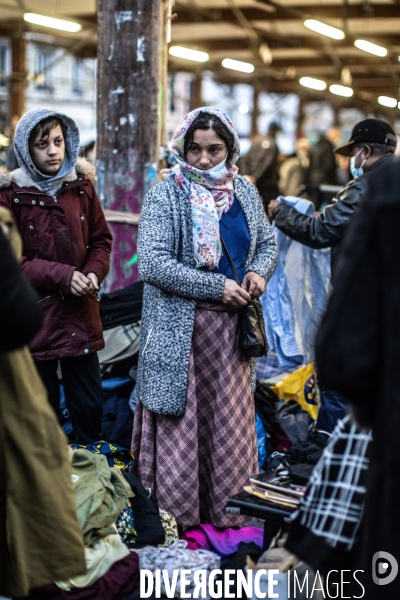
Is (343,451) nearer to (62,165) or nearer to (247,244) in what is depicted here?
(247,244)

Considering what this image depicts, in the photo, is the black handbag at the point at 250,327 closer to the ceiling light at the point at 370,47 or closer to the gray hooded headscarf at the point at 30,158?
the gray hooded headscarf at the point at 30,158

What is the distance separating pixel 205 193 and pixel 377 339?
2193 millimetres

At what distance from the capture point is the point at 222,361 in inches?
158

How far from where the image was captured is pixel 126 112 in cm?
573

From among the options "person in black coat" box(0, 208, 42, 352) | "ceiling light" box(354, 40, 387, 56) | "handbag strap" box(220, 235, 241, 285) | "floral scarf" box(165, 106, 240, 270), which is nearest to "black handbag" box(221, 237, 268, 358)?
"handbag strap" box(220, 235, 241, 285)

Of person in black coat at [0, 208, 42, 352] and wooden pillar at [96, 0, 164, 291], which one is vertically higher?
wooden pillar at [96, 0, 164, 291]

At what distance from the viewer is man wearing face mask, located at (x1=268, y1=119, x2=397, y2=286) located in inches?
198

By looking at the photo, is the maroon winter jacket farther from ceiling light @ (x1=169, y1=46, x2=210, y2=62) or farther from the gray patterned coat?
ceiling light @ (x1=169, y1=46, x2=210, y2=62)

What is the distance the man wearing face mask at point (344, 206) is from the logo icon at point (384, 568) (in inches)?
126

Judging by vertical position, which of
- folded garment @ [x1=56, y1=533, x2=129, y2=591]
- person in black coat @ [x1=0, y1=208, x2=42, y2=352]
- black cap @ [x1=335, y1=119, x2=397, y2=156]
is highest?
black cap @ [x1=335, y1=119, x2=397, y2=156]

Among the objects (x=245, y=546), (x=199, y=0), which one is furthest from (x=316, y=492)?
(x=199, y=0)

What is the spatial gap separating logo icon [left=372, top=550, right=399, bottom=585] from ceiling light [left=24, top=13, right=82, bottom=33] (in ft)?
40.6

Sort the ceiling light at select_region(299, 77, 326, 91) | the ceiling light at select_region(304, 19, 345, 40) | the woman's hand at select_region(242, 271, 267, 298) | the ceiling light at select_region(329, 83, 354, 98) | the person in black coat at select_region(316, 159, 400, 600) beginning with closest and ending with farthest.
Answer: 1. the person in black coat at select_region(316, 159, 400, 600)
2. the woman's hand at select_region(242, 271, 267, 298)
3. the ceiling light at select_region(304, 19, 345, 40)
4. the ceiling light at select_region(299, 77, 326, 91)
5. the ceiling light at select_region(329, 83, 354, 98)

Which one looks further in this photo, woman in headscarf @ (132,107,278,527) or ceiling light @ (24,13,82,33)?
ceiling light @ (24,13,82,33)
